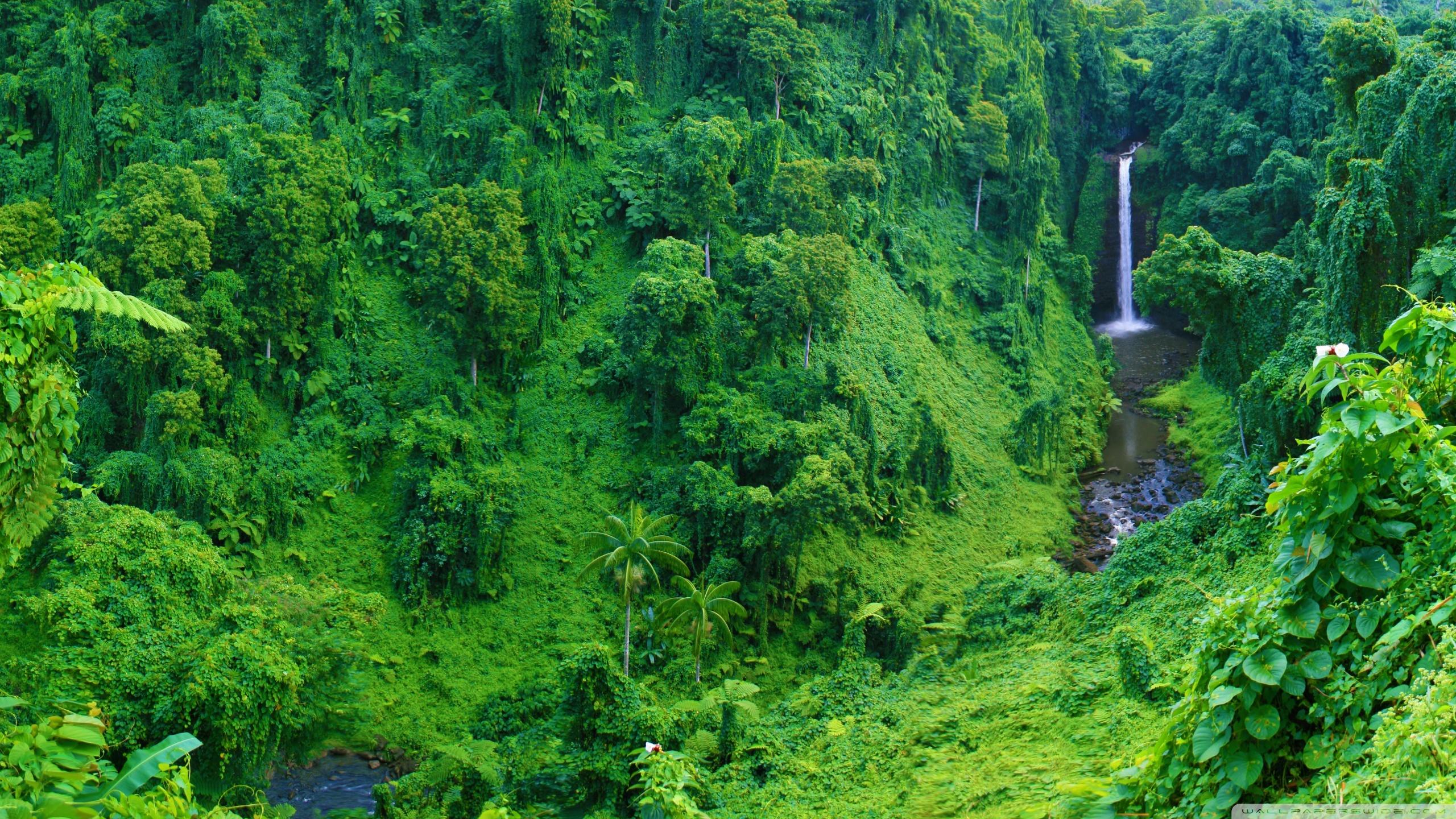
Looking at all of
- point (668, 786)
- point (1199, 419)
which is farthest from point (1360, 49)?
point (668, 786)

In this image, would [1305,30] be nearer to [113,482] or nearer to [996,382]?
[996,382]

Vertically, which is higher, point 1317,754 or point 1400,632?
point 1400,632

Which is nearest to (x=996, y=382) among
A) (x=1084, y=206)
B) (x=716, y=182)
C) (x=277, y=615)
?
(x=716, y=182)

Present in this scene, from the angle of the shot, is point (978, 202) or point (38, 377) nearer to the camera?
point (38, 377)

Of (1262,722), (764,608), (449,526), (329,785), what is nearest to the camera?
(1262,722)

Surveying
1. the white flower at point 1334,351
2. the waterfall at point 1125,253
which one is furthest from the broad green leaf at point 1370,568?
the waterfall at point 1125,253

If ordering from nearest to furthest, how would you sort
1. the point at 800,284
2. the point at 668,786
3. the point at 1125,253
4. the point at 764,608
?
the point at 668,786 < the point at 764,608 < the point at 800,284 < the point at 1125,253

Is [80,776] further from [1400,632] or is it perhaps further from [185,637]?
[185,637]
